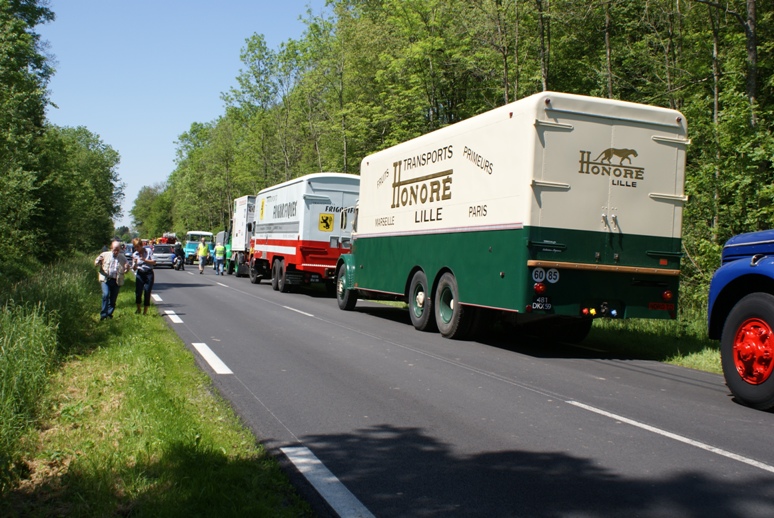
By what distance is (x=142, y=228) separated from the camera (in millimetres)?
180375

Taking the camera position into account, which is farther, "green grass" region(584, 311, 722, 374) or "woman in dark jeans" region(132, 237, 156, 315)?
"woman in dark jeans" region(132, 237, 156, 315)

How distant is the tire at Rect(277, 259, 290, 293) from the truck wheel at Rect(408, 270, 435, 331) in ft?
36.3

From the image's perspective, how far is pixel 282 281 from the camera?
2561 centimetres

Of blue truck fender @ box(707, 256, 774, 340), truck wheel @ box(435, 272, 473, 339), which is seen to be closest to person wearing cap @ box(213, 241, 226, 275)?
truck wheel @ box(435, 272, 473, 339)

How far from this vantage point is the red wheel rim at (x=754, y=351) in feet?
23.1

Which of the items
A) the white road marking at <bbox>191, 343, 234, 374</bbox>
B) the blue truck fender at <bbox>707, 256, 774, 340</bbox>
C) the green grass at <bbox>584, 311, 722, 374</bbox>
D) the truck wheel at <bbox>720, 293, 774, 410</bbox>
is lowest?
the white road marking at <bbox>191, 343, 234, 374</bbox>

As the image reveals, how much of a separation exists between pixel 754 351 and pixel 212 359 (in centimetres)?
655

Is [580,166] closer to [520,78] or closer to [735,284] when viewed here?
[735,284]

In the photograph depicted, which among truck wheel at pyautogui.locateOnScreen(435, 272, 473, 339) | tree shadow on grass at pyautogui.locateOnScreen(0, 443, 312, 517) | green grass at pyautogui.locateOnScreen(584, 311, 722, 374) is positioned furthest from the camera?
truck wheel at pyautogui.locateOnScreen(435, 272, 473, 339)

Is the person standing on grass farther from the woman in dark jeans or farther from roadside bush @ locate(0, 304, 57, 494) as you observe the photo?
roadside bush @ locate(0, 304, 57, 494)

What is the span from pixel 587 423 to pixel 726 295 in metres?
2.56

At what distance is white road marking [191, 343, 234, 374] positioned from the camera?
358 inches

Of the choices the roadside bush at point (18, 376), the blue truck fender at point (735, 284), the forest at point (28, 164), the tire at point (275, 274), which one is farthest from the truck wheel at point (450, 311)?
the forest at point (28, 164)

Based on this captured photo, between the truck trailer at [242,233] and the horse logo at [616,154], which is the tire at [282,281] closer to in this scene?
the truck trailer at [242,233]
